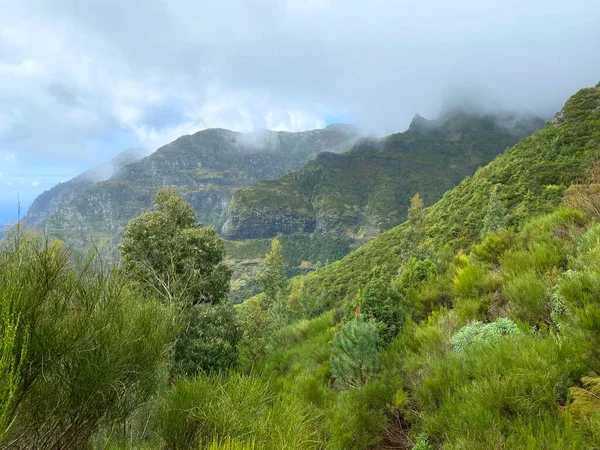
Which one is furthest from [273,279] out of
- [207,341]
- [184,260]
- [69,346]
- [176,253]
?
[69,346]

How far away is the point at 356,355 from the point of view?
15.4 ft

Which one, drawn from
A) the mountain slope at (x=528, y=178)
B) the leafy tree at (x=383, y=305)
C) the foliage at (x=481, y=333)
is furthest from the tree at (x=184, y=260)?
the mountain slope at (x=528, y=178)

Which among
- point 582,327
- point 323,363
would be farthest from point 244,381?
point 582,327

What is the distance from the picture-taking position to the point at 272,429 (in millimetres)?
3080

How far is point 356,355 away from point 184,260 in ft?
31.8

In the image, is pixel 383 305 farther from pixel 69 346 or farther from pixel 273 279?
pixel 273 279

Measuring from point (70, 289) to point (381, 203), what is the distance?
195516 mm

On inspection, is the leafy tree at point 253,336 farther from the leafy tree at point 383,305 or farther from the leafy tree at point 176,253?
the leafy tree at point 383,305

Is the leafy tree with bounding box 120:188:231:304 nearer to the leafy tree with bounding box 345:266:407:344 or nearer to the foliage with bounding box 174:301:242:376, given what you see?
the foliage with bounding box 174:301:242:376

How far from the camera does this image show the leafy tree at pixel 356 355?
4664mm

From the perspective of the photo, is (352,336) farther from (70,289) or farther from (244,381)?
(70,289)

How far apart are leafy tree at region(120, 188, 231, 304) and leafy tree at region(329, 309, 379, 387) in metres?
8.51

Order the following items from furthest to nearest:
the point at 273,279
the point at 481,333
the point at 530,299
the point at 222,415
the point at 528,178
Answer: the point at 273,279, the point at 528,178, the point at 530,299, the point at 481,333, the point at 222,415

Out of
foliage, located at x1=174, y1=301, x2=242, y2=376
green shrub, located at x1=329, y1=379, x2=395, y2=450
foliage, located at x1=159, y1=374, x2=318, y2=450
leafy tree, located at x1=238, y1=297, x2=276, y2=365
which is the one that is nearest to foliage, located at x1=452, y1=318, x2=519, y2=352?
green shrub, located at x1=329, y1=379, x2=395, y2=450
